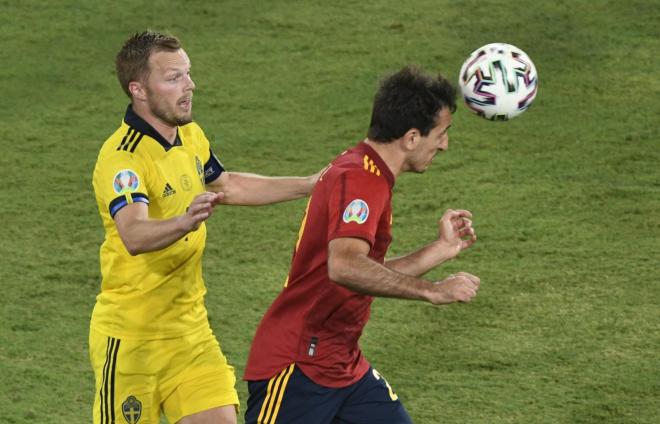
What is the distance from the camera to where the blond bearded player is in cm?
604

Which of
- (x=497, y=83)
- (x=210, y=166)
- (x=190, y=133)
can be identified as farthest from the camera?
(x=497, y=83)

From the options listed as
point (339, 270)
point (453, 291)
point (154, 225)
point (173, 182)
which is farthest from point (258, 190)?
point (453, 291)

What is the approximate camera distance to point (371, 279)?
5195mm

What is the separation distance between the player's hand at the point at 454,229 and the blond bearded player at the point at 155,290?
97cm

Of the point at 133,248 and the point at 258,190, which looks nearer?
the point at 133,248

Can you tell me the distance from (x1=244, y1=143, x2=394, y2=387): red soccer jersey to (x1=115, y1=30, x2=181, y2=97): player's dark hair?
1.06 metres

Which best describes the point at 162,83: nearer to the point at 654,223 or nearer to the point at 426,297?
the point at 426,297

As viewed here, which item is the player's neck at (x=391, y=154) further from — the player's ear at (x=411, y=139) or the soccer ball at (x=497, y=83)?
the soccer ball at (x=497, y=83)

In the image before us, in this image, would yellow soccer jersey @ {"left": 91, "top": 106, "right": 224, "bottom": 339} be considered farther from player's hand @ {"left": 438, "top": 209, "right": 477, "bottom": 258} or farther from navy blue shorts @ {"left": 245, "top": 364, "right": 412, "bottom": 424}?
player's hand @ {"left": 438, "top": 209, "right": 477, "bottom": 258}

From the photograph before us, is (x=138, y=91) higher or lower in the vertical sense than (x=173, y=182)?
higher

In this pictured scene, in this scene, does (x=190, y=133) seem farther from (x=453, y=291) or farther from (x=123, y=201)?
(x=453, y=291)

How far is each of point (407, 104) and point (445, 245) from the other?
22.7 inches

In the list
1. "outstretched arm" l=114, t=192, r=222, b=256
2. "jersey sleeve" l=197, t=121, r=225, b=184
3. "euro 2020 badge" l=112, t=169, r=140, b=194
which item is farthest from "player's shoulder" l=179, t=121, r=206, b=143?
"outstretched arm" l=114, t=192, r=222, b=256

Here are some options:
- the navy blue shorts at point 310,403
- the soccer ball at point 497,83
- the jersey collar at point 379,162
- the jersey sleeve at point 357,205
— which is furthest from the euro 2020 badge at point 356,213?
the soccer ball at point 497,83
